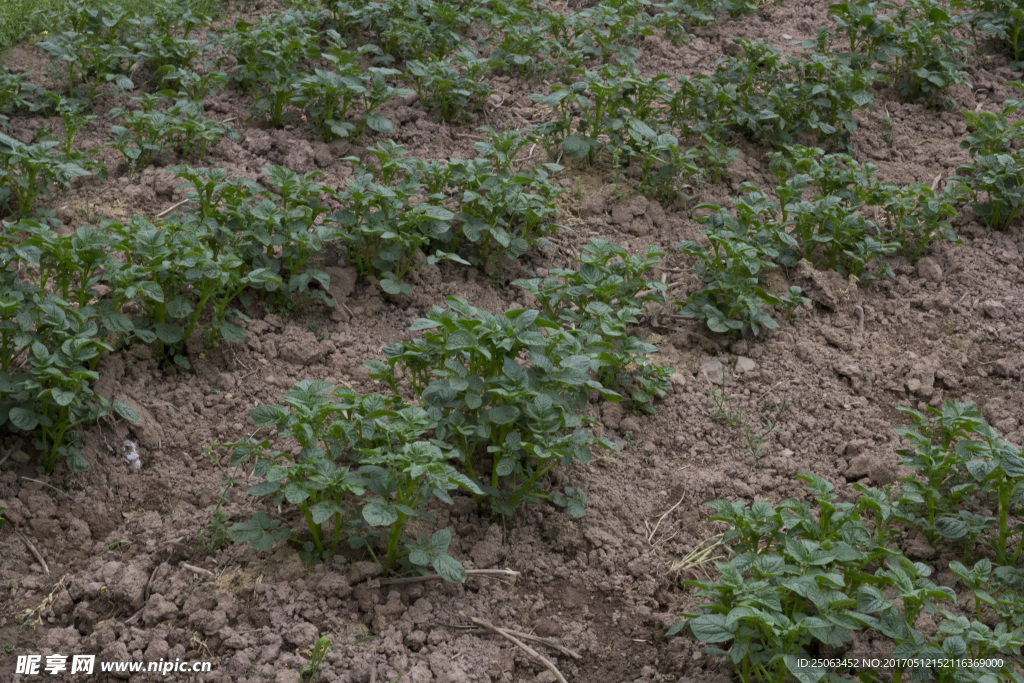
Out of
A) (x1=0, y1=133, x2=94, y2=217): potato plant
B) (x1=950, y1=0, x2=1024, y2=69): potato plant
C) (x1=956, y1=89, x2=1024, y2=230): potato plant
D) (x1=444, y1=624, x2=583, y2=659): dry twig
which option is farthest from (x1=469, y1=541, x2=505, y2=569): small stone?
(x1=950, y1=0, x2=1024, y2=69): potato plant

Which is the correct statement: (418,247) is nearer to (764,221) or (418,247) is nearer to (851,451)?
(764,221)

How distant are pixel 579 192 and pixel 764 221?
102 centimetres

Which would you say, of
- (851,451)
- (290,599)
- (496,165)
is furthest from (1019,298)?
(290,599)

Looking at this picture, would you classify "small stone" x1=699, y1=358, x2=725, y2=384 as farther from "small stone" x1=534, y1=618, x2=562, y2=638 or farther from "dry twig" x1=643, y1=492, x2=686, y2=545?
"small stone" x1=534, y1=618, x2=562, y2=638

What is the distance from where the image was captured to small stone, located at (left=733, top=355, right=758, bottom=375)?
4109 mm

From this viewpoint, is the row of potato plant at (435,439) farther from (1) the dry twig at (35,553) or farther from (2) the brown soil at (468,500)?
(1) the dry twig at (35,553)

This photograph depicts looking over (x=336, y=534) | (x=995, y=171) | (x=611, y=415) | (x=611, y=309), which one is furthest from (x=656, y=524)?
(x=995, y=171)

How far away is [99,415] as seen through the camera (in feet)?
10.7

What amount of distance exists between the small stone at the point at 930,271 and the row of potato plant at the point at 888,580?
155cm

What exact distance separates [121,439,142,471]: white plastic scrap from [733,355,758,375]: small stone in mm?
2571

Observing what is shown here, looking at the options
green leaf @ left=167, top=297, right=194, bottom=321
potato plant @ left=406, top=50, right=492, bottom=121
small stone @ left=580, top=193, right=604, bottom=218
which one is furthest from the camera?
potato plant @ left=406, top=50, right=492, bottom=121

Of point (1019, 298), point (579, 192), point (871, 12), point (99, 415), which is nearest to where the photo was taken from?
point (99, 415)

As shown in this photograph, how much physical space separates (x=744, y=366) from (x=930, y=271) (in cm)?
Answer: 134

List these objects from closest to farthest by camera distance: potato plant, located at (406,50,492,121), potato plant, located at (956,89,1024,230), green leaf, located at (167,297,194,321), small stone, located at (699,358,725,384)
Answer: green leaf, located at (167,297,194,321), small stone, located at (699,358,725,384), potato plant, located at (956,89,1024,230), potato plant, located at (406,50,492,121)
